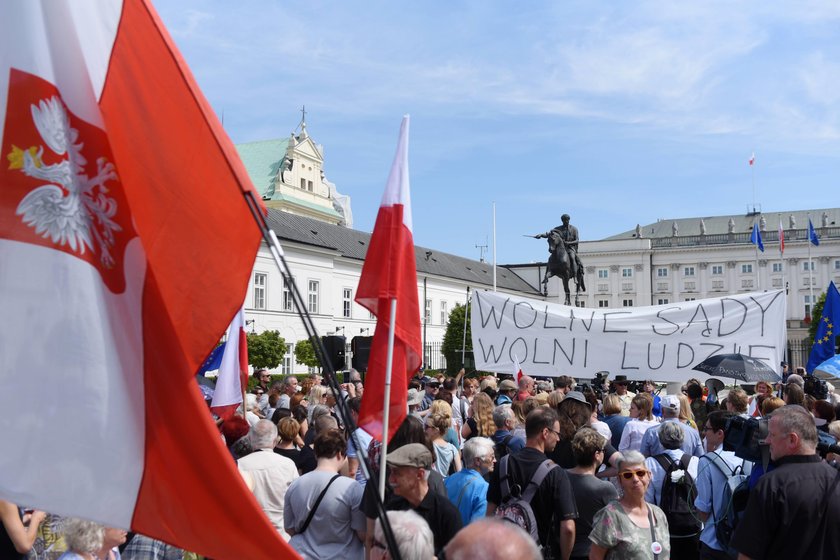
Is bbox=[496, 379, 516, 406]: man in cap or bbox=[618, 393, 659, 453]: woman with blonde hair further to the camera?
bbox=[496, 379, 516, 406]: man in cap

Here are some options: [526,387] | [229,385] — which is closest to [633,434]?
[526,387]

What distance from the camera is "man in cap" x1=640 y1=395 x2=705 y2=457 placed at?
271 inches

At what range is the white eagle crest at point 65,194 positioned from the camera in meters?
2.68

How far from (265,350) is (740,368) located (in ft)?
118

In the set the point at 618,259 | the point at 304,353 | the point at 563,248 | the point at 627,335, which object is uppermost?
the point at 618,259

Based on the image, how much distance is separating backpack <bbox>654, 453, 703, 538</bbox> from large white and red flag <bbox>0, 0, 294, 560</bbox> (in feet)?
14.1

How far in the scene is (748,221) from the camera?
100188 mm

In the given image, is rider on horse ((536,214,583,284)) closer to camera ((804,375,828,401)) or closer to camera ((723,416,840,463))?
camera ((804,375,828,401))

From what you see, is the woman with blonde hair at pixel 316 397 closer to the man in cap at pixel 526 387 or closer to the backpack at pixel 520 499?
the man in cap at pixel 526 387

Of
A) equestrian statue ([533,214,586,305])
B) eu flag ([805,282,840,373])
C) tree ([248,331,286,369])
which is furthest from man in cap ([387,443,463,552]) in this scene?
tree ([248,331,286,369])

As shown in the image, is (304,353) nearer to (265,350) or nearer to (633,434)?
(265,350)

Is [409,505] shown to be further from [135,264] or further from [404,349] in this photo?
[135,264]

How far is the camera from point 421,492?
4562 mm

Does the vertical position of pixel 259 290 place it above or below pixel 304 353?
above
